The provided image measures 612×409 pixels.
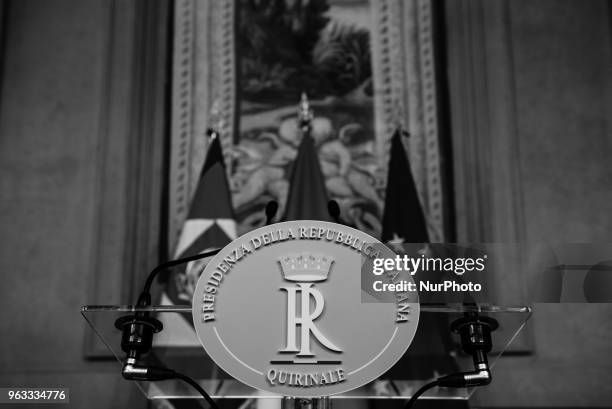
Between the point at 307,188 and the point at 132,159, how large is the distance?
1120 mm

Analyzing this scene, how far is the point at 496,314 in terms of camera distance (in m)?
1.97

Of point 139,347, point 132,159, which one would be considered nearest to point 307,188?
point 132,159

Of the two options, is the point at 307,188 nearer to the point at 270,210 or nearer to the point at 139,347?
the point at 270,210

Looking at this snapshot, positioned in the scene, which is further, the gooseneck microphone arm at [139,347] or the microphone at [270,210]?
the microphone at [270,210]

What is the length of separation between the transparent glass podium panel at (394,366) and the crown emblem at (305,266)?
6.8 inches

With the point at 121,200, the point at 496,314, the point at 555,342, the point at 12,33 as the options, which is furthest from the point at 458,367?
the point at 12,33

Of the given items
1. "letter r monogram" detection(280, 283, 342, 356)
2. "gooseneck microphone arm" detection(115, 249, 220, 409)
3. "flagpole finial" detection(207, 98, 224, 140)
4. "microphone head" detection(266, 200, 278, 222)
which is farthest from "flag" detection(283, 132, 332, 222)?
"letter r monogram" detection(280, 283, 342, 356)

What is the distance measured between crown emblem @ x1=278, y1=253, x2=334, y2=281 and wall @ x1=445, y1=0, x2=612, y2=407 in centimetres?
282

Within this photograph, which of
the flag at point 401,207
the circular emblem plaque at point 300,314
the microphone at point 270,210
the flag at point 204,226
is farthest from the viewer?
the flag at point 401,207

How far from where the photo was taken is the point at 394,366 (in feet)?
6.21

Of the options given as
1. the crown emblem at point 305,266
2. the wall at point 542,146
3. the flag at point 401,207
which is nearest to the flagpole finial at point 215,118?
the flag at point 401,207

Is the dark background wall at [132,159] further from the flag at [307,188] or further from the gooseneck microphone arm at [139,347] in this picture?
the gooseneck microphone arm at [139,347]

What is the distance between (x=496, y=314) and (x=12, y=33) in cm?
439

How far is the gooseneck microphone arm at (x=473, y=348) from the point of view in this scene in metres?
1.93
